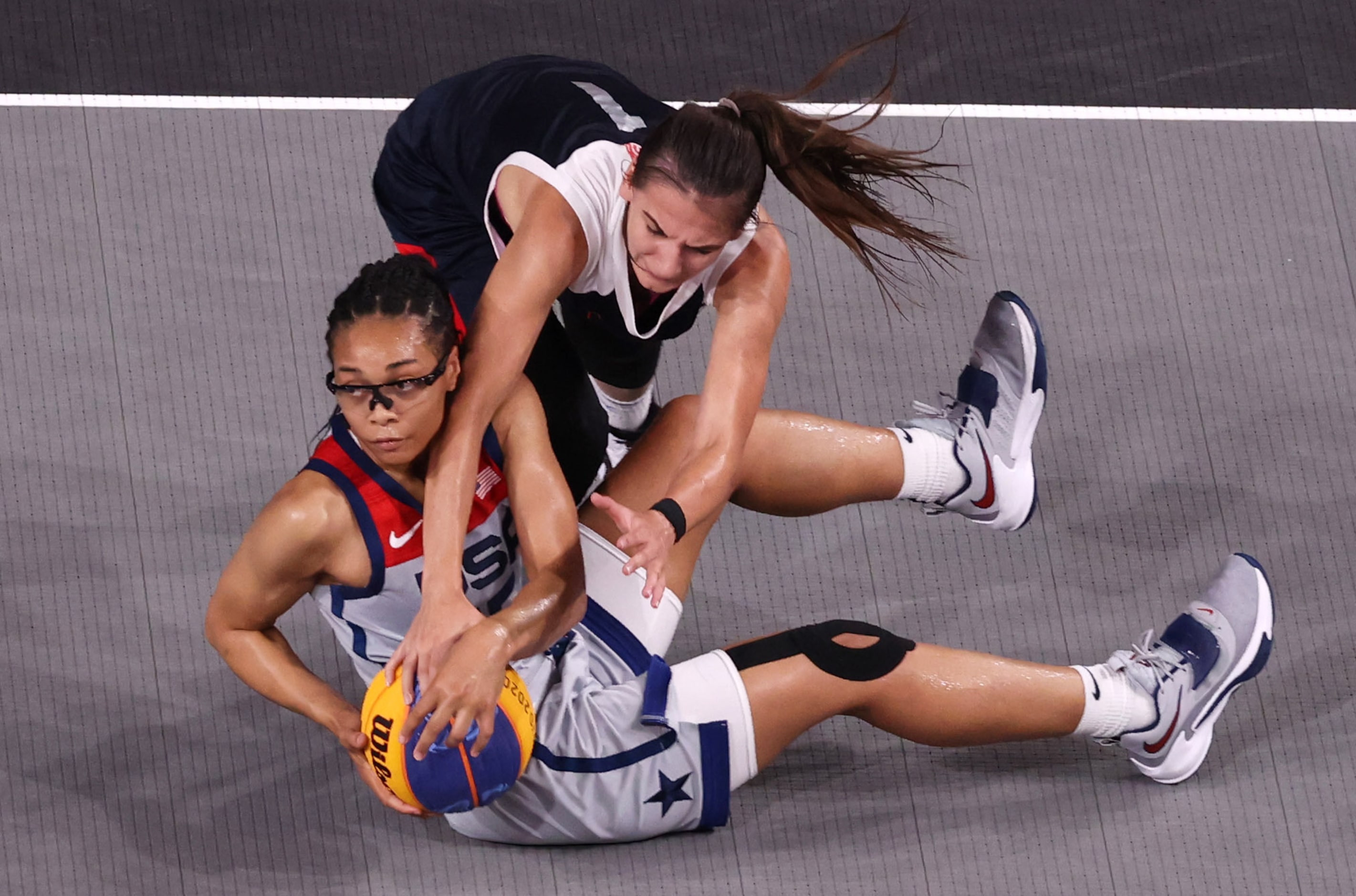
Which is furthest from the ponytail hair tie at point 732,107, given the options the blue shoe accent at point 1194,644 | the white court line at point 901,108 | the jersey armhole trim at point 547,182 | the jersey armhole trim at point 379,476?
the white court line at point 901,108

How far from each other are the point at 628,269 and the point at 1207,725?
4.25 feet

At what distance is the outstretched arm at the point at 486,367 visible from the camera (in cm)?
244

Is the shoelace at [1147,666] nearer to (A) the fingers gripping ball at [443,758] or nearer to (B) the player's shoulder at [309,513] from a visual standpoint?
(A) the fingers gripping ball at [443,758]

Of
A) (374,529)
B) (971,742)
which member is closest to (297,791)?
(374,529)

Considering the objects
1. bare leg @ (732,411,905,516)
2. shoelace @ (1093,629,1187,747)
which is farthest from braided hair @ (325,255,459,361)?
shoelace @ (1093,629,1187,747)

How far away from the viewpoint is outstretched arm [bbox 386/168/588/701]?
2.44 meters

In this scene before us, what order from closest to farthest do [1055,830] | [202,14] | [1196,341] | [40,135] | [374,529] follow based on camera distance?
[374,529]
[1055,830]
[1196,341]
[40,135]
[202,14]

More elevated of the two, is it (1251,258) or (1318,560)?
(1251,258)

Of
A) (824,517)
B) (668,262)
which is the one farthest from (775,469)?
(668,262)

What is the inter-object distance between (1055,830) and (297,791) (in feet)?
4.24

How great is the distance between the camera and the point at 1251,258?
3891mm

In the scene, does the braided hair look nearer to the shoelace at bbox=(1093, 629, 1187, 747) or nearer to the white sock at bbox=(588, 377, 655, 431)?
the white sock at bbox=(588, 377, 655, 431)

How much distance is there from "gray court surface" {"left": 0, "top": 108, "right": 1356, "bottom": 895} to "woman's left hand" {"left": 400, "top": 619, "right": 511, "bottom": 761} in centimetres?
45

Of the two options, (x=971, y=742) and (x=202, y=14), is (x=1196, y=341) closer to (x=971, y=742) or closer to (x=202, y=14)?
(x=971, y=742)
